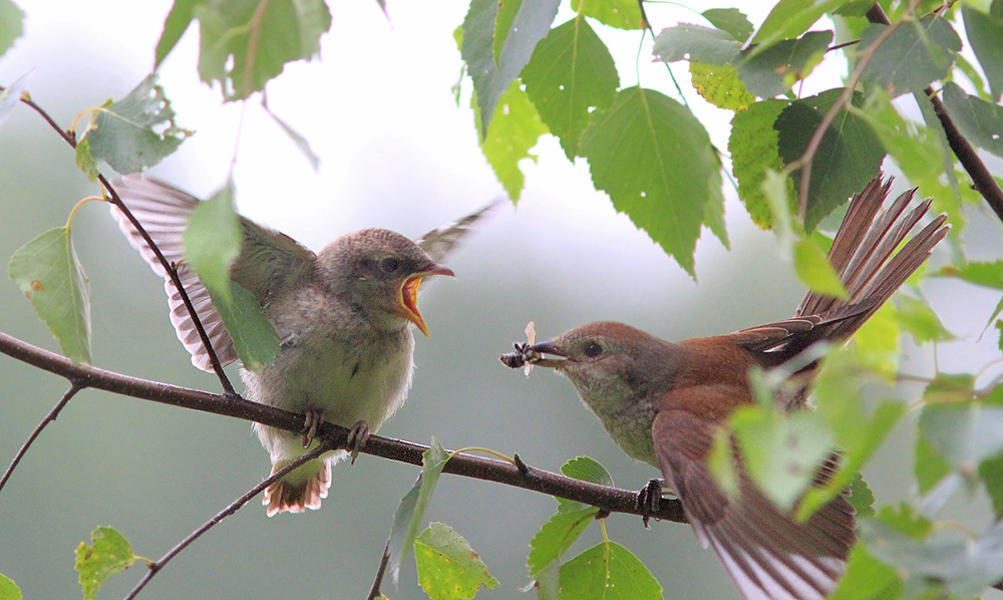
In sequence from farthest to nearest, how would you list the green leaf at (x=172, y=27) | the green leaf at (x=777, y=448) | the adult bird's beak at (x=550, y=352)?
the adult bird's beak at (x=550, y=352) → the green leaf at (x=172, y=27) → the green leaf at (x=777, y=448)

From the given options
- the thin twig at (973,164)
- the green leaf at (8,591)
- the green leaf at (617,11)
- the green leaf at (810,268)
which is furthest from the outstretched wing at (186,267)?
the green leaf at (810,268)

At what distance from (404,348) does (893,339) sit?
2.30m

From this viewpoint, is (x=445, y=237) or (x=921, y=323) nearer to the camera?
(x=921, y=323)

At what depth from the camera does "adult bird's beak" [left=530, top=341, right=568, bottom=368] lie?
3.90 meters

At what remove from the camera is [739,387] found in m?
3.58

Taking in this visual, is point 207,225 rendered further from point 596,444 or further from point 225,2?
point 596,444

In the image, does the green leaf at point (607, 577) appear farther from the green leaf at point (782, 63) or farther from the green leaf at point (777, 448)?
the green leaf at point (777, 448)

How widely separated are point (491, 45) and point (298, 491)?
327 centimetres

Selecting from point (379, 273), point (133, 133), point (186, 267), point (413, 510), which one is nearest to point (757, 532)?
point (413, 510)

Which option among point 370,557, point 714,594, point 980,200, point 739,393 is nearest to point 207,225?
point 980,200

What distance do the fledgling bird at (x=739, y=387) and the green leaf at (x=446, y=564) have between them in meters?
0.69

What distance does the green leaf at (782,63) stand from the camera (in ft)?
7.28

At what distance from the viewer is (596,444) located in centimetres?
1955

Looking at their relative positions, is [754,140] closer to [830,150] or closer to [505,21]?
[830,150]
